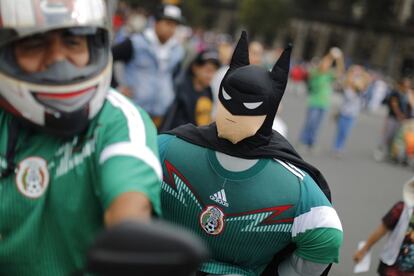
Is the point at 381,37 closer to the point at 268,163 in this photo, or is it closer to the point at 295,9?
the point at 295,9

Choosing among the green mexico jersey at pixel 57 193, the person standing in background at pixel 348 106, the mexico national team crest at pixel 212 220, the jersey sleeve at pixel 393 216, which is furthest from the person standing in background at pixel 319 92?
the green mexico jersey at pixel 57 193

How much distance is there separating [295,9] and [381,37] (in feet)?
32.5

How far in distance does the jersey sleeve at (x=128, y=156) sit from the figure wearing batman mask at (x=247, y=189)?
0.80 metres

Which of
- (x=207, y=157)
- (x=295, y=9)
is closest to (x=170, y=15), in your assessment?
(x=207, y=157)

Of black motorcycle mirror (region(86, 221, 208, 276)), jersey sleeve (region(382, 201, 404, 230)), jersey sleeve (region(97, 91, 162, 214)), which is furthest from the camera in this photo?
jersey sleeve (region(382, 201, 404, 230))

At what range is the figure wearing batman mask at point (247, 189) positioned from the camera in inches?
93.4

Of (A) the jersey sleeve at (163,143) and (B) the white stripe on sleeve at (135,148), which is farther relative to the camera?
(A) the jersey sleeve at (163,143)

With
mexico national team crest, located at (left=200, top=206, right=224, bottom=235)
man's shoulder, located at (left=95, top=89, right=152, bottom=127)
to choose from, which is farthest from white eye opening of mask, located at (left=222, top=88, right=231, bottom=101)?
man's shoulder, located at (left=95, top=89, right=152, bottom=127)

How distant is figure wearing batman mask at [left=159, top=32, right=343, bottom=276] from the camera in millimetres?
2371

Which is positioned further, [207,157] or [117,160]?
[207,157]

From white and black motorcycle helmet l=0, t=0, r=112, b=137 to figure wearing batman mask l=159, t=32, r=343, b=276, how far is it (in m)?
0.94

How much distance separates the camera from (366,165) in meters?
10.9

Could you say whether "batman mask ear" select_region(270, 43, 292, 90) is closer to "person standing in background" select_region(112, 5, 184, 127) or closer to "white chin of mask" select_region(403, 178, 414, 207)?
"white chin of mask" select_region(403, 178, 414, 207)

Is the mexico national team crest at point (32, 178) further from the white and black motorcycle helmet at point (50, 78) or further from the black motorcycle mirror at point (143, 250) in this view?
the black motorcycle mirror at point (143, 250)
